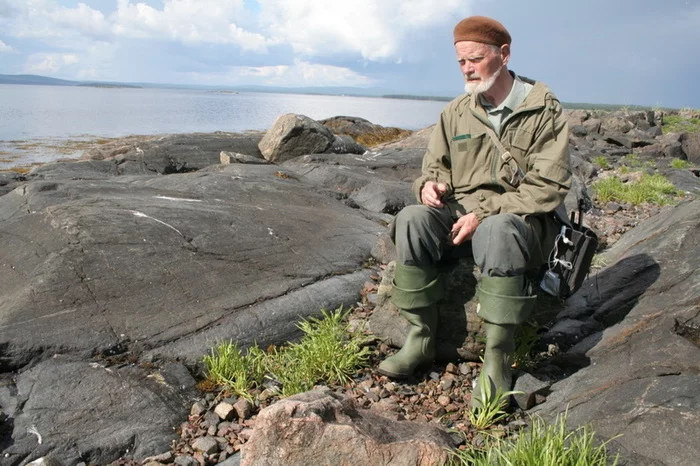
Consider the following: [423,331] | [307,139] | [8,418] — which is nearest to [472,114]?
[423,331]

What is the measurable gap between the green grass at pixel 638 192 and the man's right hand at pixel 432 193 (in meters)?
9.13

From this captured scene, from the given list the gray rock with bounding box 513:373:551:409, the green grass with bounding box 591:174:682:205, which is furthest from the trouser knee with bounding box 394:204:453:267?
the green grass with bounding box 591:174:682:205

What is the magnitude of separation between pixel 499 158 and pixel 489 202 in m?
0.49

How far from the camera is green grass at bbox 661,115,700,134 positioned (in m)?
32.6

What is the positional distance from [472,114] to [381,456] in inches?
124

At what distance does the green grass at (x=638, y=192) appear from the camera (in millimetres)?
12914

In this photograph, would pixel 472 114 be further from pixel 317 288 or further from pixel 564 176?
pixel 317 288

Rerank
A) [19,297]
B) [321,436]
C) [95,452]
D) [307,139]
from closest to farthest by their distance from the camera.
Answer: [321,436], [95,452], [19,297], [307,139]

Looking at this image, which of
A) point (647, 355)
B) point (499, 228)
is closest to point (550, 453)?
point (647, 355)

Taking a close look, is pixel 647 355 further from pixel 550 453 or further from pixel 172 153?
pixel 172 153

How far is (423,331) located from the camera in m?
5.20

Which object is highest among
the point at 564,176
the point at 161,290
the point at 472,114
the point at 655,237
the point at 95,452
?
the point at 472,114

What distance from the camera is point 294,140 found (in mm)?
17891

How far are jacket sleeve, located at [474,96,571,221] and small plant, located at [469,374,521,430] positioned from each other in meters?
1.36
